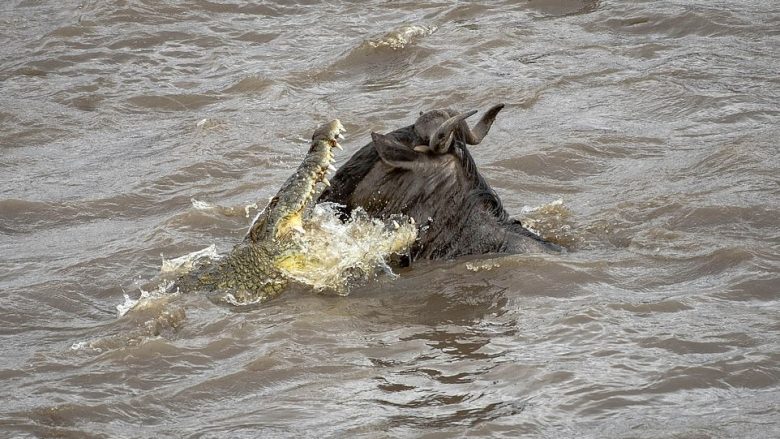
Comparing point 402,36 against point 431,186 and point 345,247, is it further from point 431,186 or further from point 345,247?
point 345,247

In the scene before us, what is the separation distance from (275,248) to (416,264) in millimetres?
934

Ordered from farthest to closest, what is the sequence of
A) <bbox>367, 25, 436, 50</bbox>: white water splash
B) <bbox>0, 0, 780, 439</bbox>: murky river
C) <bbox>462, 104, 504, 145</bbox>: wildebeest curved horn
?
<bbox>367, 25, 436, 50</bbox>: white water splash, <bbox>462, 104, 504, 145</bbox>: wildebeest curved horn, <bbox>0, 0, 780, 439</bbox>: murky river

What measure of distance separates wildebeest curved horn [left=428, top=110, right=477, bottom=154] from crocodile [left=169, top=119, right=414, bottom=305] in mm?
496

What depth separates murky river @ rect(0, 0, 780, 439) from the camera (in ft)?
19.1

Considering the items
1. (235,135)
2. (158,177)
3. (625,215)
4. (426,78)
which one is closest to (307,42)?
(426,78)

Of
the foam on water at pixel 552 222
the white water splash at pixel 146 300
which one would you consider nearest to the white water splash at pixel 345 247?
the white water splash at pixel 146 300

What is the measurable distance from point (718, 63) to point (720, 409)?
21.1 ft

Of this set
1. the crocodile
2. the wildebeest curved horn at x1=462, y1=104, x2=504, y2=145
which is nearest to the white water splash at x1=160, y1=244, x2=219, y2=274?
the crocodile

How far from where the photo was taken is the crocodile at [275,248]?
6.74m

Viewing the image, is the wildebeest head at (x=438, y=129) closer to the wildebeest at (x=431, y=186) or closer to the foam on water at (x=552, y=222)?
the wildebeest at (x=431, y=186)

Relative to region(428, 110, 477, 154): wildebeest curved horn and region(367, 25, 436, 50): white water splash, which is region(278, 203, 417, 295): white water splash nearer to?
region(428, 110, 477, 154): wildebeest curved horn

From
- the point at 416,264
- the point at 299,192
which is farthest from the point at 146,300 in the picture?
the point at 416,264

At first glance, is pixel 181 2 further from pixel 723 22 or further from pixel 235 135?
pixel 723 22

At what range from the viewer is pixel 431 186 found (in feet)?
23.5
